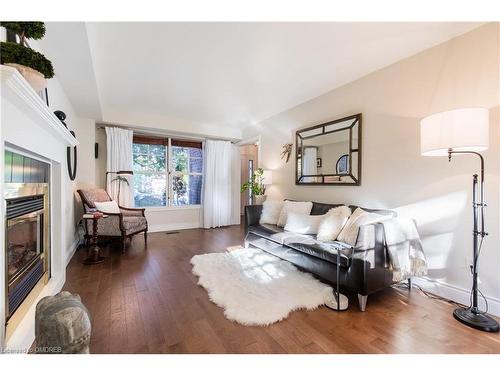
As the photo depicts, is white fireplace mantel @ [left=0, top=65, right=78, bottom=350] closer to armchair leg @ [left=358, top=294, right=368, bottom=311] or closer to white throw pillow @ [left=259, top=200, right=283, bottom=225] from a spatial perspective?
armchair leg @ [left=358, top=294, right=368, bottom=311]

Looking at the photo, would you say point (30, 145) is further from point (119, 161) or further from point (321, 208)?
point (119, 161)

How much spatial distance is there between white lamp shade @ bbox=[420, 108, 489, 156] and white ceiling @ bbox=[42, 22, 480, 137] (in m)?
0.87

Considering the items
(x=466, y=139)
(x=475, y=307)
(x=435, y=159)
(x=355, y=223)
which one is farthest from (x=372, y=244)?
(x=435, y=159)

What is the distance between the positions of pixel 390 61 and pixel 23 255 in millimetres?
3644

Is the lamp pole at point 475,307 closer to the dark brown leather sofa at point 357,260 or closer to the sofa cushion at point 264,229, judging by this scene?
the dark brown leather sofa at point 357,260

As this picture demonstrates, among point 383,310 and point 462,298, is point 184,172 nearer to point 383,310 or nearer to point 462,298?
point 383,310

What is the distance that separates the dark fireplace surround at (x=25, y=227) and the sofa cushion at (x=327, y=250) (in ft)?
7.10

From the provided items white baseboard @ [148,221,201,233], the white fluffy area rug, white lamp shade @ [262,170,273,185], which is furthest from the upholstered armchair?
white lamp shade @ [262,170,273,185]

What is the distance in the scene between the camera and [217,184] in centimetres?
513

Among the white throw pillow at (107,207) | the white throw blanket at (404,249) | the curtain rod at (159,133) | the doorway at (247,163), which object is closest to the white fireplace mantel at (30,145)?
the white throw pillow at (107,207)

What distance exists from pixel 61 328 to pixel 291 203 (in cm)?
271

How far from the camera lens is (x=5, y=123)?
1036 mm

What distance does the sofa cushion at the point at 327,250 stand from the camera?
188 cm

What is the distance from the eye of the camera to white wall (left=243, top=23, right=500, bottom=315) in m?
1.76
